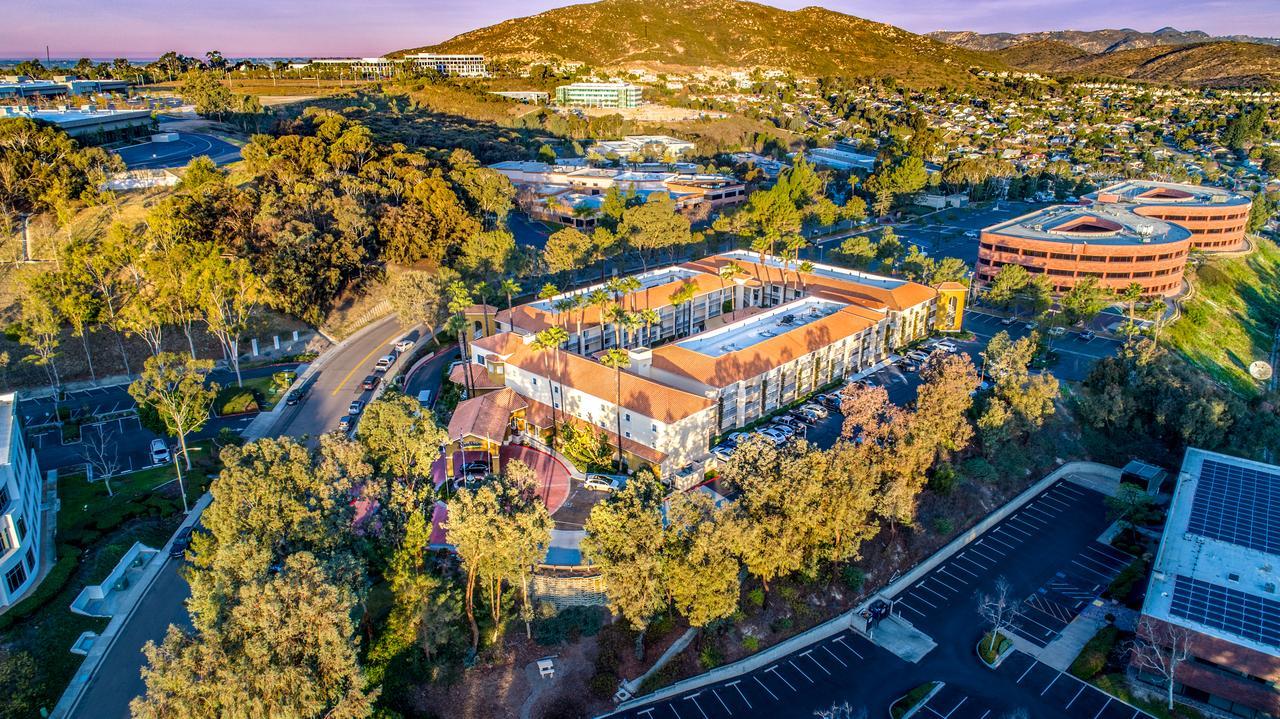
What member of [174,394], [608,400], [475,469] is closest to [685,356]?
[608,400]

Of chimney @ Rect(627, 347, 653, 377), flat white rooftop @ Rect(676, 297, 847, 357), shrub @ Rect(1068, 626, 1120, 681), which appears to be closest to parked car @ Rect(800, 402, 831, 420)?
flat white rooftop @ Rect(676, 297, 847, 357)

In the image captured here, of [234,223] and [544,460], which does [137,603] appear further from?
[234,223]

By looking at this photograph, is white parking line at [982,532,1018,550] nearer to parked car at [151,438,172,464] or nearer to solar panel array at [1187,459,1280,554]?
solar panel array at [1187,459,1280,554]


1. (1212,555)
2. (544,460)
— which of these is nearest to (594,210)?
(544,460)

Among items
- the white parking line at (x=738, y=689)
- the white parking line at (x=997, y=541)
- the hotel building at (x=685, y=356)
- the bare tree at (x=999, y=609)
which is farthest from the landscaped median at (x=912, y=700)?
the hotel building at (x=685, y=356)

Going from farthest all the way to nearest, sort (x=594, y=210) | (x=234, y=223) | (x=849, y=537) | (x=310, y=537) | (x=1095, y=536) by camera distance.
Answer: (x=594, y=210), (x=234, y=223), (x=1095, y=536), (x=849, y=537), (x=310, y=537)

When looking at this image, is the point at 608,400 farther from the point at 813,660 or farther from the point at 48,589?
the point at 48,589

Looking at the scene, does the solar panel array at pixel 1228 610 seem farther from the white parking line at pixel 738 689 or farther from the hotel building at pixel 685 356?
the hotel building at pixel 685 356
